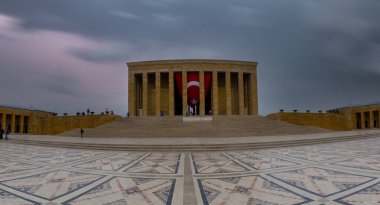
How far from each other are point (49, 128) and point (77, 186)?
32.7 meters

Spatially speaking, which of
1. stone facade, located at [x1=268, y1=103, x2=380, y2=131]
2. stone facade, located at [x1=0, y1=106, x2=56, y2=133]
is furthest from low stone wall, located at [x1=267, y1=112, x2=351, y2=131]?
stone facade, located at [x1=0, y1=106, x2=56, y2=133]

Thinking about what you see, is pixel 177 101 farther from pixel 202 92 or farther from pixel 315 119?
pixel 315 119

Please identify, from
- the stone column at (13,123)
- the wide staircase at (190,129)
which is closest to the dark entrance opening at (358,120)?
the wide staircase at (190,129)

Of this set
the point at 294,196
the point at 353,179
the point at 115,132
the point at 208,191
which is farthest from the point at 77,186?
the point at 115,132

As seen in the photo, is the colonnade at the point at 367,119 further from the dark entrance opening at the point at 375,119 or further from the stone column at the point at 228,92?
the stone column at the point at 228,92

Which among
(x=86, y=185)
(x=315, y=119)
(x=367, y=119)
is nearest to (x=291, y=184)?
(x=86, y=185)

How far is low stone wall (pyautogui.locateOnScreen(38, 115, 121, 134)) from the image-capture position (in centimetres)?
2655

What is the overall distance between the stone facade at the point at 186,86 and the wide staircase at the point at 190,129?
1242cm

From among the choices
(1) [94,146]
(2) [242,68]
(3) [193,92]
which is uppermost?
(2) [242,68]

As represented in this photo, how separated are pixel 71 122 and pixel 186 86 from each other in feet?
57.7

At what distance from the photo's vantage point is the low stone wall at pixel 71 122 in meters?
26.5

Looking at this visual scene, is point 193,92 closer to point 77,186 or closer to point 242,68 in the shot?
point 242,68

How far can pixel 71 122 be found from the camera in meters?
29.7

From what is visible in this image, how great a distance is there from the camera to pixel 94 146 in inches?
504
